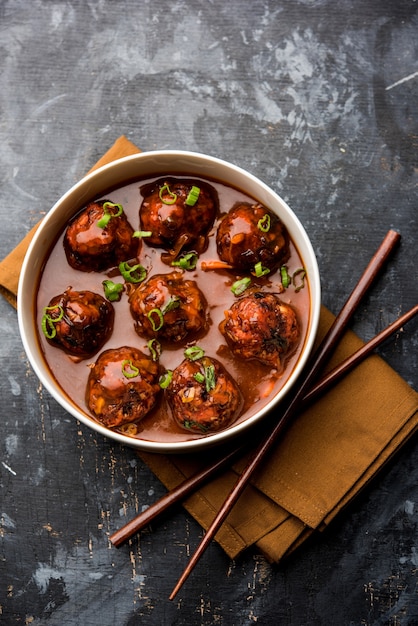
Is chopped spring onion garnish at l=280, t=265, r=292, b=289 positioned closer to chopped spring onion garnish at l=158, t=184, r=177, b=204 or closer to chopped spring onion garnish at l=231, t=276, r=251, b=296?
chopped spring onion garnish at l=231, t=276, r=251, b=296

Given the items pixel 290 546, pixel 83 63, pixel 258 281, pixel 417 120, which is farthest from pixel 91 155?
pixel 290 546

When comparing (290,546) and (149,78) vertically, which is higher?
(149,78)

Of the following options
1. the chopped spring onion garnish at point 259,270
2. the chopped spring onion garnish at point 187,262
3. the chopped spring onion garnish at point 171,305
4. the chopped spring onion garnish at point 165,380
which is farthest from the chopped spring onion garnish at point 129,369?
the chopped spring onion garnish at point 259,270

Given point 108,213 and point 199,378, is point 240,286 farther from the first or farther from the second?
point 108,213

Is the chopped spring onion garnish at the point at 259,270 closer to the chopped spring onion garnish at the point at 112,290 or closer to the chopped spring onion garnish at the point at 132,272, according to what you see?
the chopped spring onion garnish at the point at 132,272

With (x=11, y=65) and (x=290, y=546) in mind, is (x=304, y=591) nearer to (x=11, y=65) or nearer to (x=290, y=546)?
(x=290, y=546)

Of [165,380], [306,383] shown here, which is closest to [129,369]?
[165,380]
